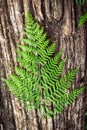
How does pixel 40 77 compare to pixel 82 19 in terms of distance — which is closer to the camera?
pixel 82 19

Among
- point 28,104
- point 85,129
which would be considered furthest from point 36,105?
point 85,129

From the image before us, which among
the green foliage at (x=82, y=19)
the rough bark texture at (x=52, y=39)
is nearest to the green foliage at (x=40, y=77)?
the rough bark texture at (x=52, y=39)

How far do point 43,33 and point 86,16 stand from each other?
0.35 m

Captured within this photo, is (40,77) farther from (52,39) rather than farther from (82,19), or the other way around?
(82,19)

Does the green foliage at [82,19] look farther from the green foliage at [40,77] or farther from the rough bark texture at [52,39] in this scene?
the green foliage at [40,77]

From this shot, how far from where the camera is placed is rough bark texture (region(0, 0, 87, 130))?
213cm

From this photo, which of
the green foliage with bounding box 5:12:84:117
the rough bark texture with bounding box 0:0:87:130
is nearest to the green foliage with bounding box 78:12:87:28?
the rough bark texture with bounding box 0:0:87:130

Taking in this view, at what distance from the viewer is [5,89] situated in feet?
8.32

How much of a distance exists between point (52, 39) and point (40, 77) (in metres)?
0.35

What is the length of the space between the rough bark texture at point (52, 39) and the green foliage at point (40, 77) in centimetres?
7

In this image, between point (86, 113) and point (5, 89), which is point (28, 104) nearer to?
point (5, 89)

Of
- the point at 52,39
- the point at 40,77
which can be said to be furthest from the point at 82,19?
the point at 40,77

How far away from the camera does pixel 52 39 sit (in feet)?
Result: 7.30

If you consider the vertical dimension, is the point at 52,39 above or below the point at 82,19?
below
